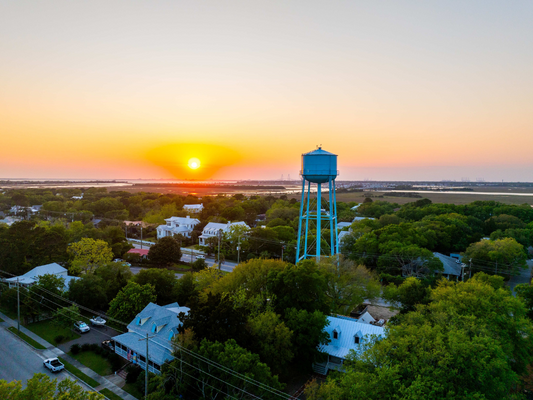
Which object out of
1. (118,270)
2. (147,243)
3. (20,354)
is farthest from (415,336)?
(147,243)

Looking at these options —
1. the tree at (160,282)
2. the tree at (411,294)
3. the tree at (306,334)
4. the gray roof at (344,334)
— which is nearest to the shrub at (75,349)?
the tree at (160,282)

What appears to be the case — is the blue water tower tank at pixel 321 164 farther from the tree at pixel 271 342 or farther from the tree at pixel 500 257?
the tree at pixel 500 257

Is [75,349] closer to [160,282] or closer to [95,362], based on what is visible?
[95,362]

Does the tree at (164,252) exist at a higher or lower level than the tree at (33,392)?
lower

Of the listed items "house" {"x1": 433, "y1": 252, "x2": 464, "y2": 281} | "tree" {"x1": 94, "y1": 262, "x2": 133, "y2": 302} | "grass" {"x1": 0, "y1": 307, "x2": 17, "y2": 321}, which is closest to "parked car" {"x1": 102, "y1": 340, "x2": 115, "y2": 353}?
"tree" {"x1": 94, "y1": 262, "x2": 133, "y2": 302}

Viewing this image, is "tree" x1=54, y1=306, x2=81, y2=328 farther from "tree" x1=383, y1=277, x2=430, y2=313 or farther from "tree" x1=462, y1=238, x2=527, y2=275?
"tree" x1=462, y1=238, x2=527, y2=275

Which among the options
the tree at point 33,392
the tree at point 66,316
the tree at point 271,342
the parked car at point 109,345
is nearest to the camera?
the tree at point 33,392
